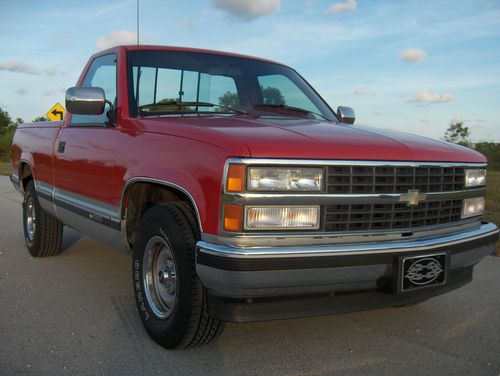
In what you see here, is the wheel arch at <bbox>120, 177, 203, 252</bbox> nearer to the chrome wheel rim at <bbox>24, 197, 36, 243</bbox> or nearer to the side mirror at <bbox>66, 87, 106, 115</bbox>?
the side mirror at <bbox>66, 87, 106, 115</bbox>

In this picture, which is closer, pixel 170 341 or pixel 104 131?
pixel 170 341

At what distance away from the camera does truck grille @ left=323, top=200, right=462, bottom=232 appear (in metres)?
2.67

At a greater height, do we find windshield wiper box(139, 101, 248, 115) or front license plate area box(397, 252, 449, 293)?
windshield wiper box(139, 101, 248, 115)

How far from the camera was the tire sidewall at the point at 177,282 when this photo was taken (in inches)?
111

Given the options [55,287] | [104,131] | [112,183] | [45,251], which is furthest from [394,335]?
[45,251]

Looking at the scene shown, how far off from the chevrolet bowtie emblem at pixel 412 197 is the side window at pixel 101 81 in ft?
7.27

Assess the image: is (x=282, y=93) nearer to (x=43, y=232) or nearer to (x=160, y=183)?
(x=160, y=183)

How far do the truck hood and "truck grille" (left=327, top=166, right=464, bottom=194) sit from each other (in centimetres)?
6

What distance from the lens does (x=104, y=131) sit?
150 inches

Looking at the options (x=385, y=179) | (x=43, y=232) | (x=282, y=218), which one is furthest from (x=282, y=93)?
(x=43, y=232)

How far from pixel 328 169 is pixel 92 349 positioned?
1732mm

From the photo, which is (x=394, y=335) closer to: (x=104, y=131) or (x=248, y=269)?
(x=248, y=269)

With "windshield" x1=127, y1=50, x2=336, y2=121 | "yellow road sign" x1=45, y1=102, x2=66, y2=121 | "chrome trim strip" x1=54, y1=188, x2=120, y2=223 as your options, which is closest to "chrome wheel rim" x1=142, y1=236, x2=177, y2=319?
"chrome trim strip" x1=54, y1=188, x2=120, y2=223

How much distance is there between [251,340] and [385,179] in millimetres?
1299
